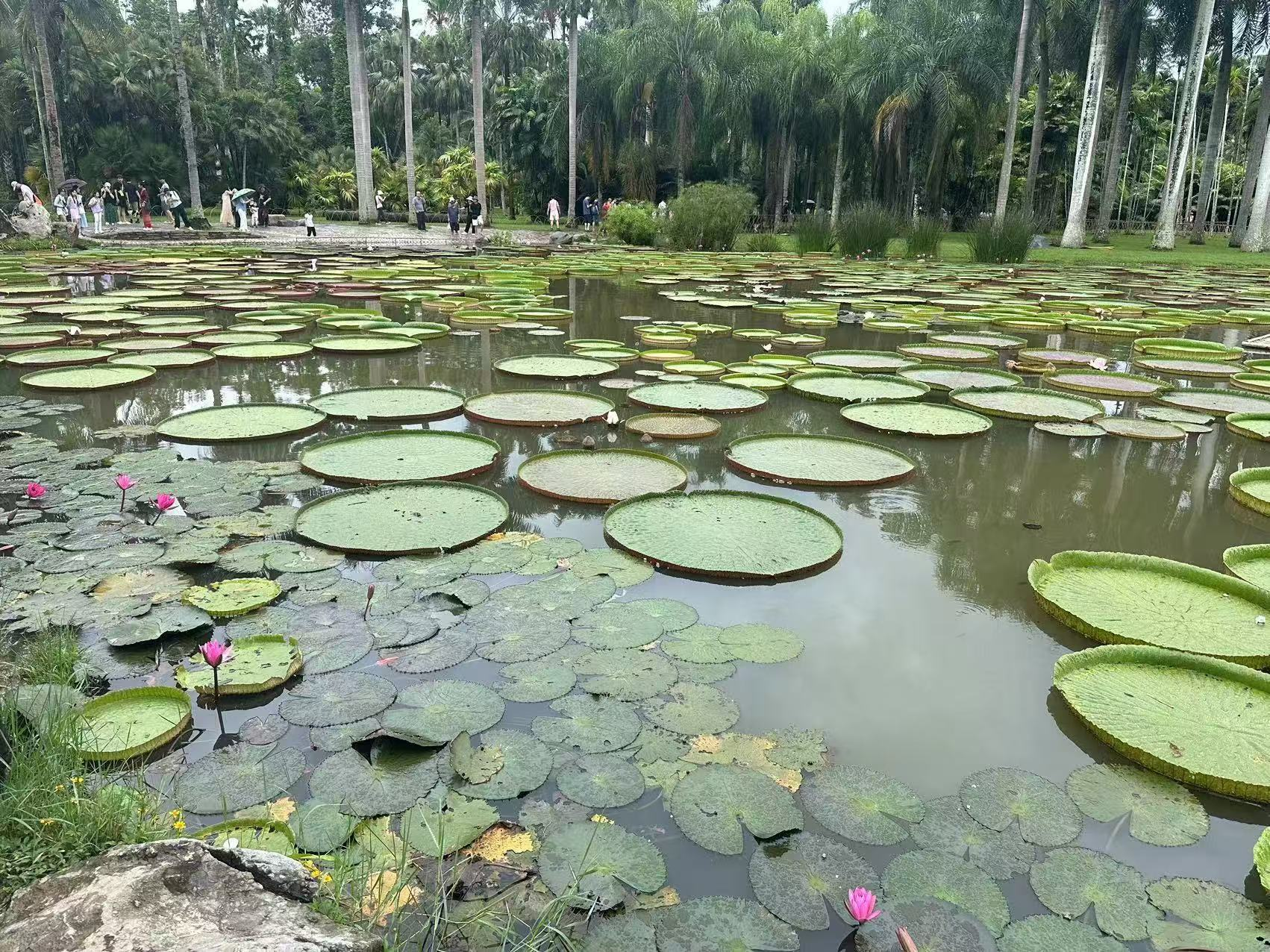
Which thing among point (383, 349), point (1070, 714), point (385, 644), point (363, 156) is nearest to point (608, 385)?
point (383, 349)

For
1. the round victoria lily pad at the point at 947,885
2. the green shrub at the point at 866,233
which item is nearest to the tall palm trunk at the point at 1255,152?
the green shrub at the point at 866,233

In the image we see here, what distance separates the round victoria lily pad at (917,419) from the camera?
4629mm

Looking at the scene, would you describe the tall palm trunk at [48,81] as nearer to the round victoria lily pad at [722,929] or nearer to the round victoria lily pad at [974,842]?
the round victoria lily pad at [722,929]

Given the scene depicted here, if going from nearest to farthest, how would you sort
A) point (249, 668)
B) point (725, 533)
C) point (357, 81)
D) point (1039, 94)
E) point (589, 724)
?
1. point (589, 724)
2. point (249, 668)
3. point (725, 533)
4. point (357, 81)
5. point (1039, 94)

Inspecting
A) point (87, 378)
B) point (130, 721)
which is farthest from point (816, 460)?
point (87, 378)

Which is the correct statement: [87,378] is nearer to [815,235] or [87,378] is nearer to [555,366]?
[555,366]

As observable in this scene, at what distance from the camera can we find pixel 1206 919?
153 cm

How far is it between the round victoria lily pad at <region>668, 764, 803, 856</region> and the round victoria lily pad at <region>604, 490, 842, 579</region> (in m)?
1.07

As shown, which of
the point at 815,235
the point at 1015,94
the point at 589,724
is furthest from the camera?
the point at 1015,94

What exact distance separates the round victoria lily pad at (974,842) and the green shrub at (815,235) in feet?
58.0

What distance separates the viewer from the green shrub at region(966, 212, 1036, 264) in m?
16.1

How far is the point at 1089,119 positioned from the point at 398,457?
70.7 feet

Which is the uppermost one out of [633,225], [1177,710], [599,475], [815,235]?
[633,225]

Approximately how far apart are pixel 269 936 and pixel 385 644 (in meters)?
1.29
